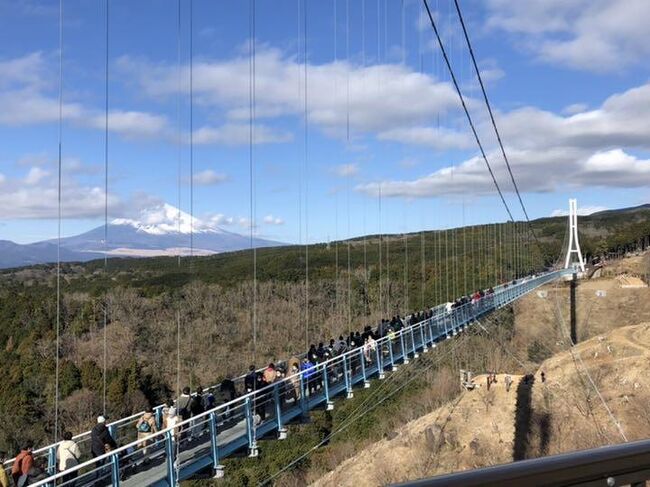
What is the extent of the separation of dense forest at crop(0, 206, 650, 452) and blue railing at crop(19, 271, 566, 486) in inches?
500

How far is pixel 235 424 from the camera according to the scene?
28.2ft

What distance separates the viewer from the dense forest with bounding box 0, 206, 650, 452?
29.2 metres

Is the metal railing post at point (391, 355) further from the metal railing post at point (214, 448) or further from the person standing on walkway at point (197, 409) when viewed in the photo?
the metal railing post at point (214, 448)

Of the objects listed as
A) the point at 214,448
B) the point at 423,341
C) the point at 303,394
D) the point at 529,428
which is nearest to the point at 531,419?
the point at 529,428

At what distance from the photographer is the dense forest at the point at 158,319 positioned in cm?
2919

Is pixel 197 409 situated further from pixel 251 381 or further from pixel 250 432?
pixel 251 381

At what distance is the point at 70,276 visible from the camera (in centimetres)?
4362

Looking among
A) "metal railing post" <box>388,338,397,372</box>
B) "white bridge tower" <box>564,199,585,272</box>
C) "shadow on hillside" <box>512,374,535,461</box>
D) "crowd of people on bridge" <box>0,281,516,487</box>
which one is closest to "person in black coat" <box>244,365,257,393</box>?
"crowd of people on bridge" <box>0,281,516,487</box>

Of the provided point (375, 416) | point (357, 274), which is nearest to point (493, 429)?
point (375, 416)

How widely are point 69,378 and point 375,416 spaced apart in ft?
47.9

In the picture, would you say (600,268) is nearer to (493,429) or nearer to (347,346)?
(493,429)

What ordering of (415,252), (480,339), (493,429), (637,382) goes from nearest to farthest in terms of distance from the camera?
(493,429) < (637,382) < (480,339) < (415,252)

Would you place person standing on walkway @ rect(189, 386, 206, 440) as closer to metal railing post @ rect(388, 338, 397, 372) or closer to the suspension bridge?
the suspension bridge

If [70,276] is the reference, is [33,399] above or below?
below
